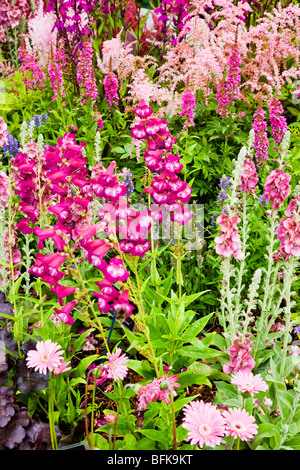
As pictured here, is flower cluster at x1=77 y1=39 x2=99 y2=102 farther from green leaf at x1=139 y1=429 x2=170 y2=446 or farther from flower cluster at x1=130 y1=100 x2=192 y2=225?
green leaf at x1=139 y1=429 x2=170 y2=446

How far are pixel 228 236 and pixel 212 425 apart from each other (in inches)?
29.0

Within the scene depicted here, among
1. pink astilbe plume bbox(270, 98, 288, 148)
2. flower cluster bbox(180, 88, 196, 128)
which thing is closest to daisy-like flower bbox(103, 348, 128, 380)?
flower cluster bbox(180, 88, 196, 128)

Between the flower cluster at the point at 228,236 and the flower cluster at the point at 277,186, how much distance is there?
11.1 inches

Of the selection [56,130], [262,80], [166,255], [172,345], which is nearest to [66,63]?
[56,130]

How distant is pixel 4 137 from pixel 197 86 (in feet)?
6.35

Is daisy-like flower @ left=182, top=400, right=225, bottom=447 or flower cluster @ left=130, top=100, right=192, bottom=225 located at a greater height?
flower cluster @ left=130, top=100, right=192, bottom=225

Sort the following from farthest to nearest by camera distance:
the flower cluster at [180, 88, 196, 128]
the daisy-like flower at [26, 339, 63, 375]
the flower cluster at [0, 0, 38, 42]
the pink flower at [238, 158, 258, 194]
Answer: the flower cluster at [0, 0, 38, 42] → the flower cluster at [180, 88, 196, 128] → the pink flower at [238, 158, 258, 194] → the daisy-like flower at [26, 339, 63, 375]

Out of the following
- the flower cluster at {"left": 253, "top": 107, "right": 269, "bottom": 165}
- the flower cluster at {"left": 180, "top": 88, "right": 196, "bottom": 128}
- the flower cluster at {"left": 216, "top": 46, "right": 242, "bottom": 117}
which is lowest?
the flower cluster at {"left": 253, "top": 107, "right": 269, "bottom": 165}

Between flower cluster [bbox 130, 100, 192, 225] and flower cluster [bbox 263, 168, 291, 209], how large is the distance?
1.20ft

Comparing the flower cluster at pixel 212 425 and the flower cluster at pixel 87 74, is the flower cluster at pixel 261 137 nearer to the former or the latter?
the flower cluster at pixel 87 74

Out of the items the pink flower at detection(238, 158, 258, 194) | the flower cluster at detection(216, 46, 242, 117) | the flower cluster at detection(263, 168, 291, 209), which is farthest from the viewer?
the flower cluster at detection(216, 46, 242, 117)

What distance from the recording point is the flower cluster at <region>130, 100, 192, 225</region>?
1946mm

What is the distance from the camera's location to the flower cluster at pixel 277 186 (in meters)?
1.94
